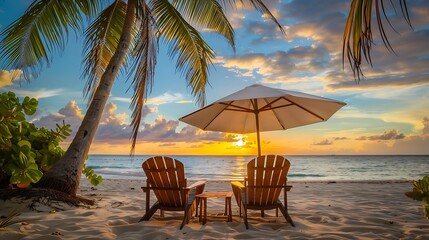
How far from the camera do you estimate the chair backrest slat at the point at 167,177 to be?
392 cm

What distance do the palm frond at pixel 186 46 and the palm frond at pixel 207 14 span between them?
0.38 metres

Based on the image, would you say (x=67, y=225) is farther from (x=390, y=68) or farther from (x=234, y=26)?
(x=390, y=68)

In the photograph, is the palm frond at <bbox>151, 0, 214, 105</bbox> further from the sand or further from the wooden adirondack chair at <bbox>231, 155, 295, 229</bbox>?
the wooden adirondack chair at <bbox>231, 155, 295, 229</bbox>

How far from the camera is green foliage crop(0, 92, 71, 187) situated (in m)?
2.46

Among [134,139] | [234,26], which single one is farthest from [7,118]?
[234,26]

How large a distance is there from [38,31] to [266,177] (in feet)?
17.5

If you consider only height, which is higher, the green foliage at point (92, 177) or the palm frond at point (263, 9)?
the palm frond at point (263, 9)

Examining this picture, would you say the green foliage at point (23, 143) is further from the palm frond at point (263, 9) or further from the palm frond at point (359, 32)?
the palm frond at point (263, 9)

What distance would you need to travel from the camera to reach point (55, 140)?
497 cm

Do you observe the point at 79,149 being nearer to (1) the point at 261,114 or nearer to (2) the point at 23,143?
(2) the point at 23,143

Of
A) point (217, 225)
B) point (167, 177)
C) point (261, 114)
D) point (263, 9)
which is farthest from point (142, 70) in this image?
point (217, 225)

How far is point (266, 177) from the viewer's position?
394cm

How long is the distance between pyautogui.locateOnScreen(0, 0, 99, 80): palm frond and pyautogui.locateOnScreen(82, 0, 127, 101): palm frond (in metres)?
0.59

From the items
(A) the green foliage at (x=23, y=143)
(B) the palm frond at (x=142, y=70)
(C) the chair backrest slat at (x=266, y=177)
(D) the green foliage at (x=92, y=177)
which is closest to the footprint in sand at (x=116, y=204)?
(D) the green foliage at (x=92, y=177)
